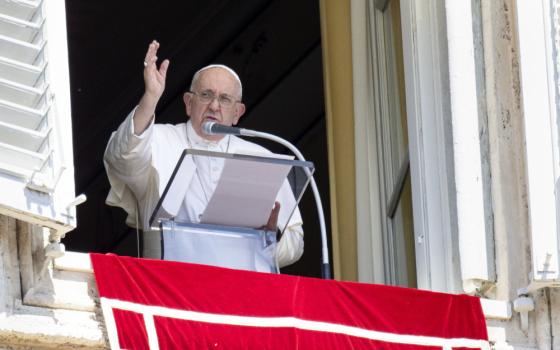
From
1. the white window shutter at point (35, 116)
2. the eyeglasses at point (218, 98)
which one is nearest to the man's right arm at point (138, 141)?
the eyeglasses at point (218, 98)

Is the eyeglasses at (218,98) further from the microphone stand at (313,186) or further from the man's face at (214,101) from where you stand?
the microphone stand at (313,186)

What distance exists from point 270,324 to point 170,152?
1.12 meters

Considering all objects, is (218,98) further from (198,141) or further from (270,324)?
(270,324)

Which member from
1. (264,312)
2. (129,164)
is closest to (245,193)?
(264,312)

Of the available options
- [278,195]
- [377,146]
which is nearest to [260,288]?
[278,195]

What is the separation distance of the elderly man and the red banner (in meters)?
0.39

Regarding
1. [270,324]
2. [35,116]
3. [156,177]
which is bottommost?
[270,324]

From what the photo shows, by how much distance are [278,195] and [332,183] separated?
127 cm

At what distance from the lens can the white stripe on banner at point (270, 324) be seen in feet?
19.0

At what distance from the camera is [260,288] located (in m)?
6.05

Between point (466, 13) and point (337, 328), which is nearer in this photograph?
point (337, 328)

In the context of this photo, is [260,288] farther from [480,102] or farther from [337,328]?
[480,102]

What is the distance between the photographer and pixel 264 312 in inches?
237

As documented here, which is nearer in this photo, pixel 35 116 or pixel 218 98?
pixel 35 116
